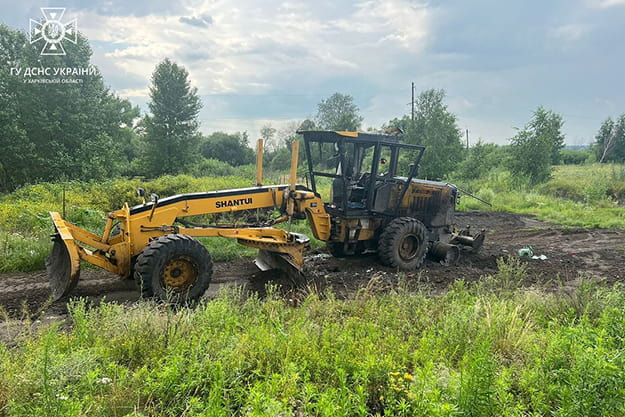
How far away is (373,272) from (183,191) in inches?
347

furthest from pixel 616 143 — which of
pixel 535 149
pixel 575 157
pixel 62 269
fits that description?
pixel 62 269

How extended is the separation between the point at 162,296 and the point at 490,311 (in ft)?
13.4

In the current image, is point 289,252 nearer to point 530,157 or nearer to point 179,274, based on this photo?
point 179,274

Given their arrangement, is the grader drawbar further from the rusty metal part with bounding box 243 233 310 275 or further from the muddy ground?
the muddy ground

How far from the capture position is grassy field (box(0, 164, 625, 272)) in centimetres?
761

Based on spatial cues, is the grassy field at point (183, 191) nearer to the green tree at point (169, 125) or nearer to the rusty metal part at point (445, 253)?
the rusty metal part at point (445, 253)

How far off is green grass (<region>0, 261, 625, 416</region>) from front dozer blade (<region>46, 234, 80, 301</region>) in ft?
3.05

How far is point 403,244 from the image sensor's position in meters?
8.16

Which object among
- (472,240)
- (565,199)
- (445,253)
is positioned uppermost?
(565,199)

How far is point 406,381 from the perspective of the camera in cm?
307

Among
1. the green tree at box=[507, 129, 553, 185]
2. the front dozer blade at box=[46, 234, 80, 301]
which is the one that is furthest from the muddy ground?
the green tree at box=[507, 129, 553, 185]

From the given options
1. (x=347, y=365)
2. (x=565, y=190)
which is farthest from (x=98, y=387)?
(x=565, y=190)

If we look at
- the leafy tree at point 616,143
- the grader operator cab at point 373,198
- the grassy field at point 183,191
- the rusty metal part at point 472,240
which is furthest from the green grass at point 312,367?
the leafy tree at point 616,143

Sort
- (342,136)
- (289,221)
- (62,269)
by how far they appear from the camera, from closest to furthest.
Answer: (62,269) < (289,221) < (342,136)
